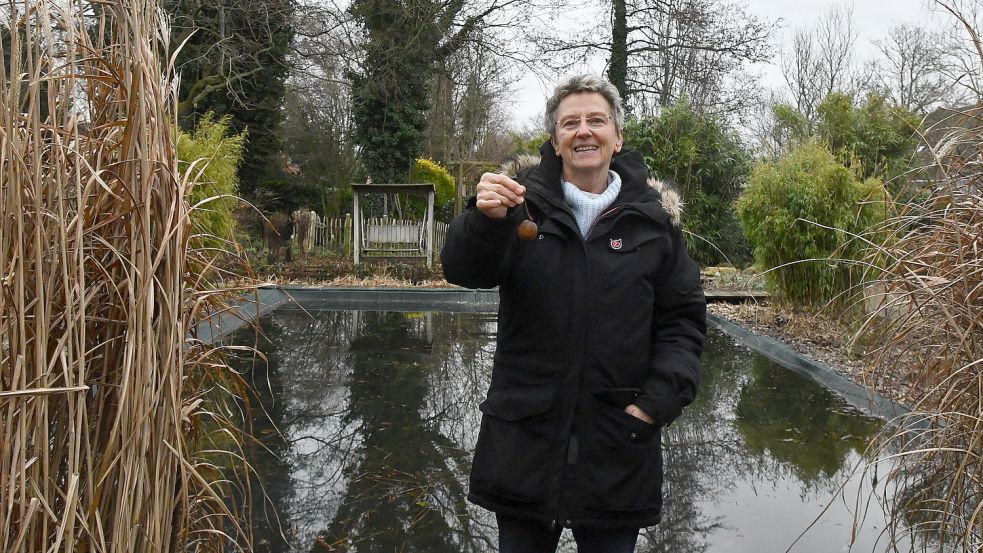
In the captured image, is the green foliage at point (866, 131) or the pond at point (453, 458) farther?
the green foliage at point (866, 131)

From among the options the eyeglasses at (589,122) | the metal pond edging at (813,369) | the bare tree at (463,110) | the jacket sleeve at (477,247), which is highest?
the bare tree at (463,110)

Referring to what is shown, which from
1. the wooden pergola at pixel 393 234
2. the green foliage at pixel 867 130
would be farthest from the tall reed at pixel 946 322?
the green foliage at pixel 867 130

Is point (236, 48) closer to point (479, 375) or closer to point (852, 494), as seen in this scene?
point (479, 375)

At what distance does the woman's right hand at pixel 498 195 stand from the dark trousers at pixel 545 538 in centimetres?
74

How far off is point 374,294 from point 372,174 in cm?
735

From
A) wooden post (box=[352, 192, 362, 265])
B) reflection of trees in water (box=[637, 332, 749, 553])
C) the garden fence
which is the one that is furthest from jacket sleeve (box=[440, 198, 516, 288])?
the garden fence

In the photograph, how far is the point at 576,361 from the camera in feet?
5.52

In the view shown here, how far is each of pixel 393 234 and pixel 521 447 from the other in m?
13.2

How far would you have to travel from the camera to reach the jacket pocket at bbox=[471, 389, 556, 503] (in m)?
1.67

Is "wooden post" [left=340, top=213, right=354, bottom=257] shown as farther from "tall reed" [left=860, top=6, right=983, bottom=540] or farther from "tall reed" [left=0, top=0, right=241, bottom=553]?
"tall reed" [left=0, top=0, right=241, bottom=553]

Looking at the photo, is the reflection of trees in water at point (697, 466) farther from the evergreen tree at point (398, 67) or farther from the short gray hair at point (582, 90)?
the evergreen tree at point (398, 67)

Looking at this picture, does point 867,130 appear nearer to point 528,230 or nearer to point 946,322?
point 946,322

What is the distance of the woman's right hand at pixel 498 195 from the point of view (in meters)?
1.65

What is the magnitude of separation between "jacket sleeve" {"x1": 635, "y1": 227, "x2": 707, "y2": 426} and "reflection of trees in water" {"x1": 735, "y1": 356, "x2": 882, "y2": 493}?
6.31 feet
